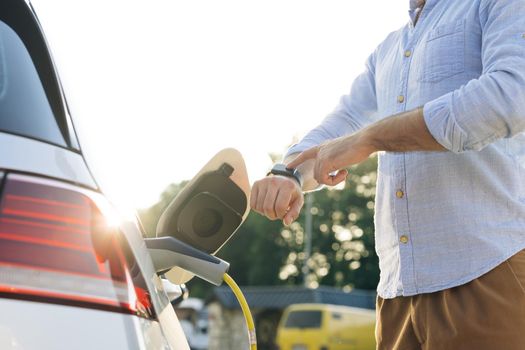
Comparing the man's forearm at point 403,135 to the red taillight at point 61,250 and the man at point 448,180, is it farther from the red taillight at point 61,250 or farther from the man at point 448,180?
the red taillight at point 61,250

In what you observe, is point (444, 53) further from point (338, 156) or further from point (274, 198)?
point (274, 198)

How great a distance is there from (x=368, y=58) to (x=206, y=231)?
3.67ft

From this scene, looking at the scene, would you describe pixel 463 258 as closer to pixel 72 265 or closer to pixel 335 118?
pixel 335 118

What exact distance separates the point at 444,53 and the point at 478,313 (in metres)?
0.71

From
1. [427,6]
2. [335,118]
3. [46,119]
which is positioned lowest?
[335,118]

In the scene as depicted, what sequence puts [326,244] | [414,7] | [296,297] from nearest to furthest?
[414,7], [296,297], [326,244]

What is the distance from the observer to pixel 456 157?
2.34 meters

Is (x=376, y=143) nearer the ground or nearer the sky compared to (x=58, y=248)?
nearer the ground

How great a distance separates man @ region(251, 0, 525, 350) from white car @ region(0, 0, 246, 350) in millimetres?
843

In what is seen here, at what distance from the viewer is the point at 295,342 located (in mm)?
25531

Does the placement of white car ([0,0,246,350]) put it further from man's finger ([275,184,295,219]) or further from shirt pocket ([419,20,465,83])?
shirt pocket ([419,20,465,83])

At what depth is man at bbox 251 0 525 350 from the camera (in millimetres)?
2121

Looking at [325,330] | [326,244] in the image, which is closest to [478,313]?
[325,330]

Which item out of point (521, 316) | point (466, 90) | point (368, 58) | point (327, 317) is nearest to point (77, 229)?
point (466, 90)
